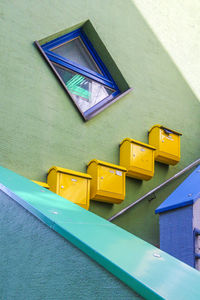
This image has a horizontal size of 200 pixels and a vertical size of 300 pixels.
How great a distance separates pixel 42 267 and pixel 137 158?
136 inches

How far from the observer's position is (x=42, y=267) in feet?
4.33

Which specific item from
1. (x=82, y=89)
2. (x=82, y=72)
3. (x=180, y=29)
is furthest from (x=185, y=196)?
(x=180, y=29)

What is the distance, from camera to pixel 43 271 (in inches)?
51.4

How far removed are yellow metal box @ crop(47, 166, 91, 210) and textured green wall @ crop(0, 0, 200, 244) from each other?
8.0 inches

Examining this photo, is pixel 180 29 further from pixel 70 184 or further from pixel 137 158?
pixel 70 184

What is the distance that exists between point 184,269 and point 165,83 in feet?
15.8

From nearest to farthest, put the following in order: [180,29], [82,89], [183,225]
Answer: [183,225] → [82,89] → [180,29]

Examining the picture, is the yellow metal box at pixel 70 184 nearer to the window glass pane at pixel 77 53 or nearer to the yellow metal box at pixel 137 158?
the yellow metal box at pixel 137 158

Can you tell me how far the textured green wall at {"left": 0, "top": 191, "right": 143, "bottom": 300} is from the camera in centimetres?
109


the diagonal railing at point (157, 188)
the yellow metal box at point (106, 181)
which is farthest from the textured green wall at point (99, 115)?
the yellow metal box at point (106, 181)

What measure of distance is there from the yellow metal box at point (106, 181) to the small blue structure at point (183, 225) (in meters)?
1.41

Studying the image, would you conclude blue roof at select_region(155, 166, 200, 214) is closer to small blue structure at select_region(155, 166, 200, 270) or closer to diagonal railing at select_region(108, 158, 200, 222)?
small blue structure at select_region(155, 166, 200, 270)

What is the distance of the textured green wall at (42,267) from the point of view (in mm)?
1091

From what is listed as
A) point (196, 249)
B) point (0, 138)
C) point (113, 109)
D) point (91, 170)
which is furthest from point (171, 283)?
point (113, 109)
